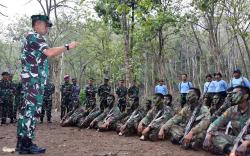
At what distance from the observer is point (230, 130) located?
21.5 feet

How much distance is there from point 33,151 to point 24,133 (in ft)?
1.05

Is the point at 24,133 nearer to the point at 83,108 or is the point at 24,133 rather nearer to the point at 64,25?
the point at 83,108

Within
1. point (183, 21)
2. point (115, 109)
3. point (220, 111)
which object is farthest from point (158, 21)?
point (220, 111)

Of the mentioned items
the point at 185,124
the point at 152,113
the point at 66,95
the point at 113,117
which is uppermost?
the point at 66,95

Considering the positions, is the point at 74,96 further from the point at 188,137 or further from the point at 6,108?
the point at 188,137

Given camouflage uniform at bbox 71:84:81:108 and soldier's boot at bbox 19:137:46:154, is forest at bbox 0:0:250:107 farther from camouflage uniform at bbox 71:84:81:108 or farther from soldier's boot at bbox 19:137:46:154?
soldier's boot at bbox 19:137:46:154

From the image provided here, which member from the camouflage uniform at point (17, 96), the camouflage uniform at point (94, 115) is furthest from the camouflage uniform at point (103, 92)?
the camouflage uniform at point (17, 96)

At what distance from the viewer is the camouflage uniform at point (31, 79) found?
18.4 feet

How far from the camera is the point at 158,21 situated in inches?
663

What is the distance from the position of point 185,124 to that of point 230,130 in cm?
164

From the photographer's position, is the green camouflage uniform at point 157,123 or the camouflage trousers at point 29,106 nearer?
the camouflage trousers at point 29,106

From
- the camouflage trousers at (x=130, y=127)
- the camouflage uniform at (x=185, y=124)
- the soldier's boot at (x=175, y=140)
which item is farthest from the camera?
the camouflage trousers at (x=130, y=127)

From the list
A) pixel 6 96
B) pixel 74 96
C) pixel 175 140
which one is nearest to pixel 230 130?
pixel 175 140

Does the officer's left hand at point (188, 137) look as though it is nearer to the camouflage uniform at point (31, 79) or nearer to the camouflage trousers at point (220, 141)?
the camouflage trousers at point (220, 141)
